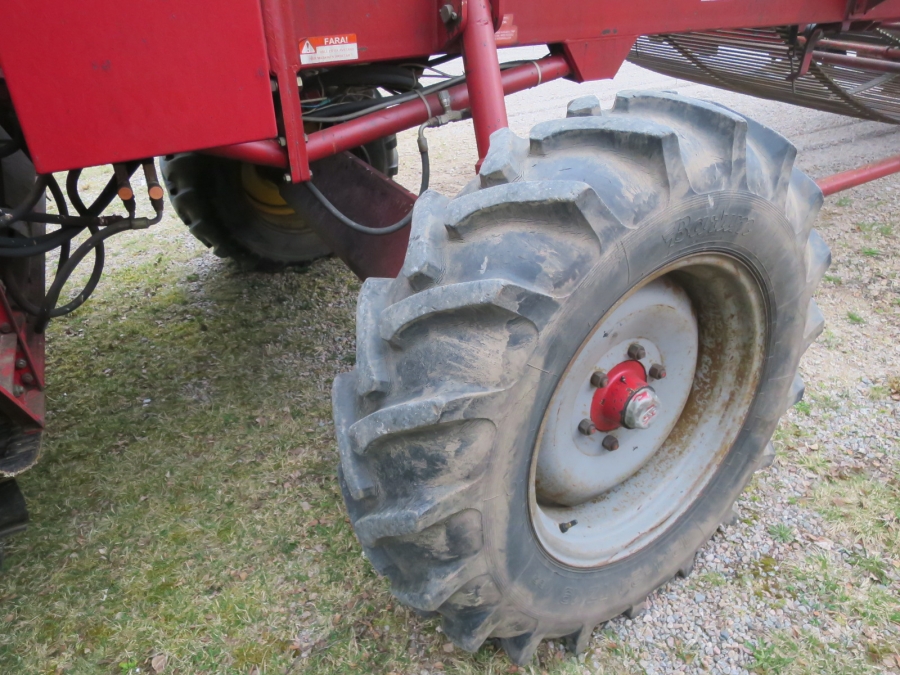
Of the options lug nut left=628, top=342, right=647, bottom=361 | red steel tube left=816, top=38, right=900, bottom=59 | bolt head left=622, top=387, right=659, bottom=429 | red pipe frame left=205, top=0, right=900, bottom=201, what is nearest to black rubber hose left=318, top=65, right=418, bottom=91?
red pipe frame left=205, top=0, right=900, bottom=201

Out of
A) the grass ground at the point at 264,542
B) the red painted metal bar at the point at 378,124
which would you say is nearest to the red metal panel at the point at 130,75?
the red painted metal bar at the point at 378,124

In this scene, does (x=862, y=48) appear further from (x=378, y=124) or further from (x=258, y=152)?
(x=258, y=152)

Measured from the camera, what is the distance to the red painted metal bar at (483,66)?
1.65m

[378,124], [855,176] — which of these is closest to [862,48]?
[855,176]

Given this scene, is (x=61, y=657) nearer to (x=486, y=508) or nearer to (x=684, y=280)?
(x=486, y=508)

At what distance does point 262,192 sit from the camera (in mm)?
3096

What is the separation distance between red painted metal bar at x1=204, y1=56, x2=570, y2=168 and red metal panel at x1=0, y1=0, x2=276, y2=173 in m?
0.23

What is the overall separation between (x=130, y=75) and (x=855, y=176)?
3047 millimetres

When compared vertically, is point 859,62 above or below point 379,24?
below

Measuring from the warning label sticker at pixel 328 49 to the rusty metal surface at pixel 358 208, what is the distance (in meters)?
0.61

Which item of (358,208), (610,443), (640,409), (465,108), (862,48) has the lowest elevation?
(610,443)

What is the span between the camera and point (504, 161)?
1259 mm

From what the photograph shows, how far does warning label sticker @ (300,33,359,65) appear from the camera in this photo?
1.57 meters

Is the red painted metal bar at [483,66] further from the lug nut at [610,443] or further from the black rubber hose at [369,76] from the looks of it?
the lug nut at [610,443]
